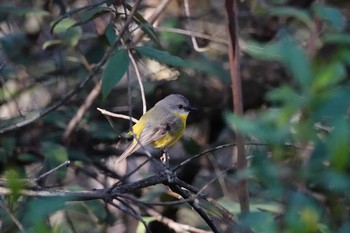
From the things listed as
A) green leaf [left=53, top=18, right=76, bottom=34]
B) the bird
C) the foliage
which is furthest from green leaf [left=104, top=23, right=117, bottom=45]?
the bird

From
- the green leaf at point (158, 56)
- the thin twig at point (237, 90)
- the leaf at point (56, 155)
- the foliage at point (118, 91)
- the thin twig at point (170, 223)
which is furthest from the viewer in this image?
the leaf at point (56, 155)

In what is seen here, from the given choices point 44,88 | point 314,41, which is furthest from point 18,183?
point 44,88

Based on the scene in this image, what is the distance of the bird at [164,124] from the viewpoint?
402 centimetres

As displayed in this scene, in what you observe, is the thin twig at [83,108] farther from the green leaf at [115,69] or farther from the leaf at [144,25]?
the green leaf at [115,69]

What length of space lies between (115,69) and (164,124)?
149 centimetres

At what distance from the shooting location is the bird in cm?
402

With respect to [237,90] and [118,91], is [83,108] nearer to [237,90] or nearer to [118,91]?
[118,91]

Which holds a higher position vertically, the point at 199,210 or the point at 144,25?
the point at 144,25

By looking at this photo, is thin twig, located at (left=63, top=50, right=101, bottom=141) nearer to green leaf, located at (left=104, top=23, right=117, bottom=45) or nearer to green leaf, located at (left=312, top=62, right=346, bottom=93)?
green leaf, located at (left=104, top=23, right=117, bottom=45)

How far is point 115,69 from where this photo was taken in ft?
8.60

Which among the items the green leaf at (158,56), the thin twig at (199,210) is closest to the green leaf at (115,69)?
the green leaf at (158,56)

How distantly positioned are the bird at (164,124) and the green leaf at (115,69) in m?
1.30

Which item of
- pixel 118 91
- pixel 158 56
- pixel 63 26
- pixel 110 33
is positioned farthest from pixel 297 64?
pixel 118 91

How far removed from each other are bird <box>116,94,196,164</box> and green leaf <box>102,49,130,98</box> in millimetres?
1301
